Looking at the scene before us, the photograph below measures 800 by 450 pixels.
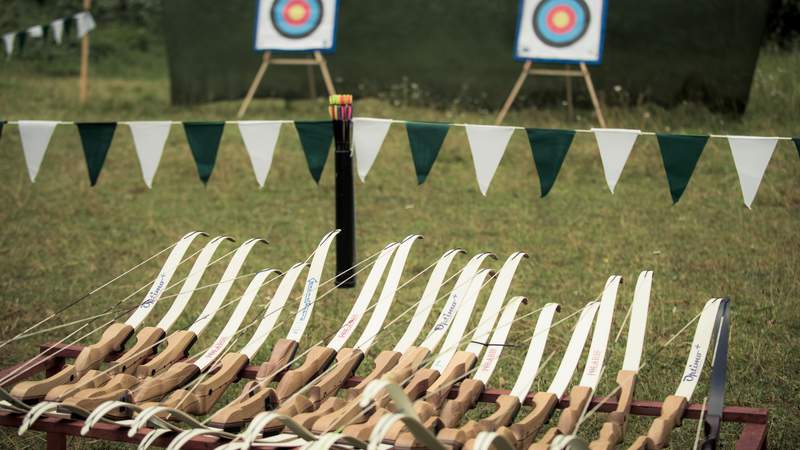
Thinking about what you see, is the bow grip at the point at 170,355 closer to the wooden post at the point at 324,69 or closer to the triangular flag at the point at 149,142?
the triangular flag at the point at 149,142

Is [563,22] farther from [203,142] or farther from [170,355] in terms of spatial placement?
[170,355]

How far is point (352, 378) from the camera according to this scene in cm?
272

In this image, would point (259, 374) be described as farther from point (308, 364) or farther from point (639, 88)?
point (639, 88)

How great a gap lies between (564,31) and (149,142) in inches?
176

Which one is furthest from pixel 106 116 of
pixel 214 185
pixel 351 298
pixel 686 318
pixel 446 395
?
pixel 446 395

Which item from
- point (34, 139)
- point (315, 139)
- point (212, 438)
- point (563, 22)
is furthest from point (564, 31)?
point (212, 438)

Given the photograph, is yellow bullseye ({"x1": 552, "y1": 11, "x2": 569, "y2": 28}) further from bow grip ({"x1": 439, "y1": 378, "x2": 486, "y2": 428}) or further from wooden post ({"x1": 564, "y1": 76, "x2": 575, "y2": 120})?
bow grip ({"x1": 439, "y1": 378, "x2": 486, "y2": 428})

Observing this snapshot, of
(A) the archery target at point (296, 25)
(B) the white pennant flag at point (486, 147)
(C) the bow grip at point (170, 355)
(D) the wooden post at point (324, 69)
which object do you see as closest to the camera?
(C) the bow grip at point (170, 355)

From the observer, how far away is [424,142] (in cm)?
371

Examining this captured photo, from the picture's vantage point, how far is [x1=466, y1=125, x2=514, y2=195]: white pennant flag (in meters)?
3.59

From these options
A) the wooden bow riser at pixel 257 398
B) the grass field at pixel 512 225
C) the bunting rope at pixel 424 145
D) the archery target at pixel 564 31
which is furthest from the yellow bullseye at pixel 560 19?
the wooden bow riser at pixel 257 398

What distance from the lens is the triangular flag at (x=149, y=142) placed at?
3.83 metres

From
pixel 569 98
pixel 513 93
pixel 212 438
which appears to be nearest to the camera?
pixel 212 438

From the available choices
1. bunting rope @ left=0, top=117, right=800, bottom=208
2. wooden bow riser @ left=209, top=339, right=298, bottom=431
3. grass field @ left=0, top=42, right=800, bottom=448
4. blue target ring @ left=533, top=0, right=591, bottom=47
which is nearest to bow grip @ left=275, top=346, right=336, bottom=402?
wooden bow riser @ left=209, top=339, right=298, bottom=431
